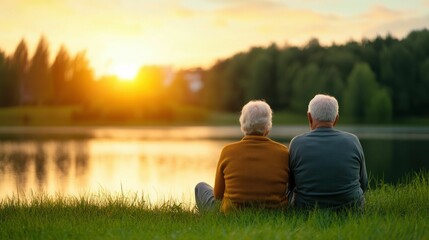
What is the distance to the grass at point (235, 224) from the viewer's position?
16.3 feet

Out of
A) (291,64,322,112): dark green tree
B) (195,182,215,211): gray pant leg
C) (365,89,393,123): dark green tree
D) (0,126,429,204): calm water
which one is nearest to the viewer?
(195,182,215,211): gray pant leg

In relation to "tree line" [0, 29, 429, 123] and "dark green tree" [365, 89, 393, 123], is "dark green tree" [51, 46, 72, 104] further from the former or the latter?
"dark green tree" [365, 89, 393, 123]

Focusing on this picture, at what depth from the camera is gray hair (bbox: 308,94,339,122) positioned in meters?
5.73

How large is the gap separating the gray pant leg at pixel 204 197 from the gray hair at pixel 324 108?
1.50 m

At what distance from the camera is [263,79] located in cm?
8512

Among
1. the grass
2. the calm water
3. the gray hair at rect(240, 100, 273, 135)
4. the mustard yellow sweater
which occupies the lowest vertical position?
the calm water

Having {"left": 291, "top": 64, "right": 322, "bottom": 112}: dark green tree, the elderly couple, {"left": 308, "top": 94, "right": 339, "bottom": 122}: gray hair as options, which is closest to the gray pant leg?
the elderly couple

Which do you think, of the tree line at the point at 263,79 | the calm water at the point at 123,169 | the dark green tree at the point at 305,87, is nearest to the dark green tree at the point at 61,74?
the tree line at the point at 263,79

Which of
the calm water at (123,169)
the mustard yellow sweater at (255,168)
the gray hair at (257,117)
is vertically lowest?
the calm water at (123,169)

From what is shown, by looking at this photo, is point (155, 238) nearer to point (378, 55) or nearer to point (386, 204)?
point (386, 204)

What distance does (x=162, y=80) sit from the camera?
9881cm

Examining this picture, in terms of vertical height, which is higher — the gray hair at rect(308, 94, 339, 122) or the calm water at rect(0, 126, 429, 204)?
the gray hair at rect(308, 94, 339, 122)

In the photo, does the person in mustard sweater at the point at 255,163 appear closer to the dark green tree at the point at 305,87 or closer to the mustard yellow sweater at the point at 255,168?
the mustard yellow sweater at the point at 255,168

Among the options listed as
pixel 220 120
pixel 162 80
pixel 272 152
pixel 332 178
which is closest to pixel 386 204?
pixel 332 178
